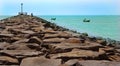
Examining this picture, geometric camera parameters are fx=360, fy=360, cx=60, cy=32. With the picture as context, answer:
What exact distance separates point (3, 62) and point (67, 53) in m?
0.75

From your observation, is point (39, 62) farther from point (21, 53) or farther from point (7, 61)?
point (21, 53)

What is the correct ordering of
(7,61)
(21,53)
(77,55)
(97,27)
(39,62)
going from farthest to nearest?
1. (97,27)
2. (21,53)
3. (77,55)
4. (7,61)
5. (39,62)

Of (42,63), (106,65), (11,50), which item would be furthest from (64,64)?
(11,50)

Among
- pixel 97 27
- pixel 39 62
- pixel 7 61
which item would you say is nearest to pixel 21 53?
pixel 7 61

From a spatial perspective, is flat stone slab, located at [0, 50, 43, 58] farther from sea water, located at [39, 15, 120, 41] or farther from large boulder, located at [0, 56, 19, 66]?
sea water, located at [39, 15, 120, 41]

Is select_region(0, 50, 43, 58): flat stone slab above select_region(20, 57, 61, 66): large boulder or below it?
below

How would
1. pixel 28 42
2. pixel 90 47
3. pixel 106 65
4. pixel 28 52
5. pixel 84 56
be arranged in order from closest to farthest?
pixel 106 65, pixel 84 56, pixel 28 52, pixel 90 47, pixel 28 42

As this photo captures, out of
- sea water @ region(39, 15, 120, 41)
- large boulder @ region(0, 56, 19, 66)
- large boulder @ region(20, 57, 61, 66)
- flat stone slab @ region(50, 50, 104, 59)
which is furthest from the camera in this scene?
sea water @ region(39, 15, 120, 41)

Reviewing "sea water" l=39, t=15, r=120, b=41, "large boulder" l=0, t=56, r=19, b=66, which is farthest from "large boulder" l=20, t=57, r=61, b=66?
"sea water" l=39, t=15, r=120, b=41

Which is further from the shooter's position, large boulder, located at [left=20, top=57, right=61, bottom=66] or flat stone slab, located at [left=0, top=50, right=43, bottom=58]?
flat stone slab, located at [left=0, top=50, right=43, bottom=58]

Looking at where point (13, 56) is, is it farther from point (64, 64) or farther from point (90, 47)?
point (90, 47)

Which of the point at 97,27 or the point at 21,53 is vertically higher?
the point at 21,53

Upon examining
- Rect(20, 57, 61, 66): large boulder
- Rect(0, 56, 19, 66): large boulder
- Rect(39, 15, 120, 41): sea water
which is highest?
Rect(20, 57, 61, 66): large boulder

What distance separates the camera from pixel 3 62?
11.6 feet
